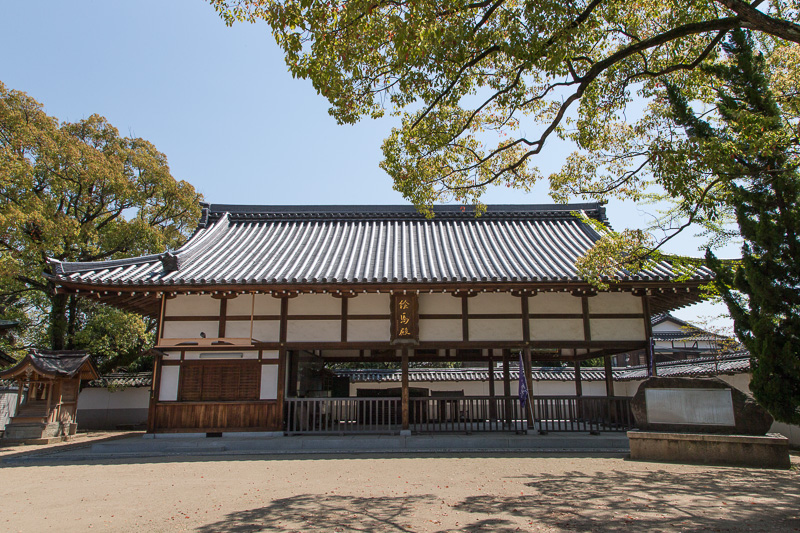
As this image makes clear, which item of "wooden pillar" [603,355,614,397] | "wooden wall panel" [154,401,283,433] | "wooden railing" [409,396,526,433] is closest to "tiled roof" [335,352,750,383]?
"wooden pillar" [603,355,614,397]

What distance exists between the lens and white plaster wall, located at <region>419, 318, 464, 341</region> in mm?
12109

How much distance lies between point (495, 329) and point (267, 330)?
19.0 feet

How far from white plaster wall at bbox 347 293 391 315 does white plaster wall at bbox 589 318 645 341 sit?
17.3 ft

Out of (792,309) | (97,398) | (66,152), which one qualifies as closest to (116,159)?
(66,152)

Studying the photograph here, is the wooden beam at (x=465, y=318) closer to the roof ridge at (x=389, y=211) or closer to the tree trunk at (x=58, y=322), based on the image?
the roof ridge at (x=389, y=211)

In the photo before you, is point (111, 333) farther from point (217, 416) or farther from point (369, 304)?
point (369, 304)

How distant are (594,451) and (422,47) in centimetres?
882

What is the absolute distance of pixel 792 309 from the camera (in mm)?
6031

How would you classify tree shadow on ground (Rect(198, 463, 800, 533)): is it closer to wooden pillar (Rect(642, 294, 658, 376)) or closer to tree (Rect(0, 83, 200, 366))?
wooden pillar (Rect(642, 294, 658, 376))

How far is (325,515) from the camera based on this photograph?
207 inches

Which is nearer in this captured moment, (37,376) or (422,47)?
(422,47)

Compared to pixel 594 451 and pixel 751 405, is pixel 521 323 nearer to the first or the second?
pixel 594 451

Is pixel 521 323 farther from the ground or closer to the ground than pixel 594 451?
farther from the ground

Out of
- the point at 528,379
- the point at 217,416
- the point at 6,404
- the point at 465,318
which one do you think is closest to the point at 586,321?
the point at 528,379
